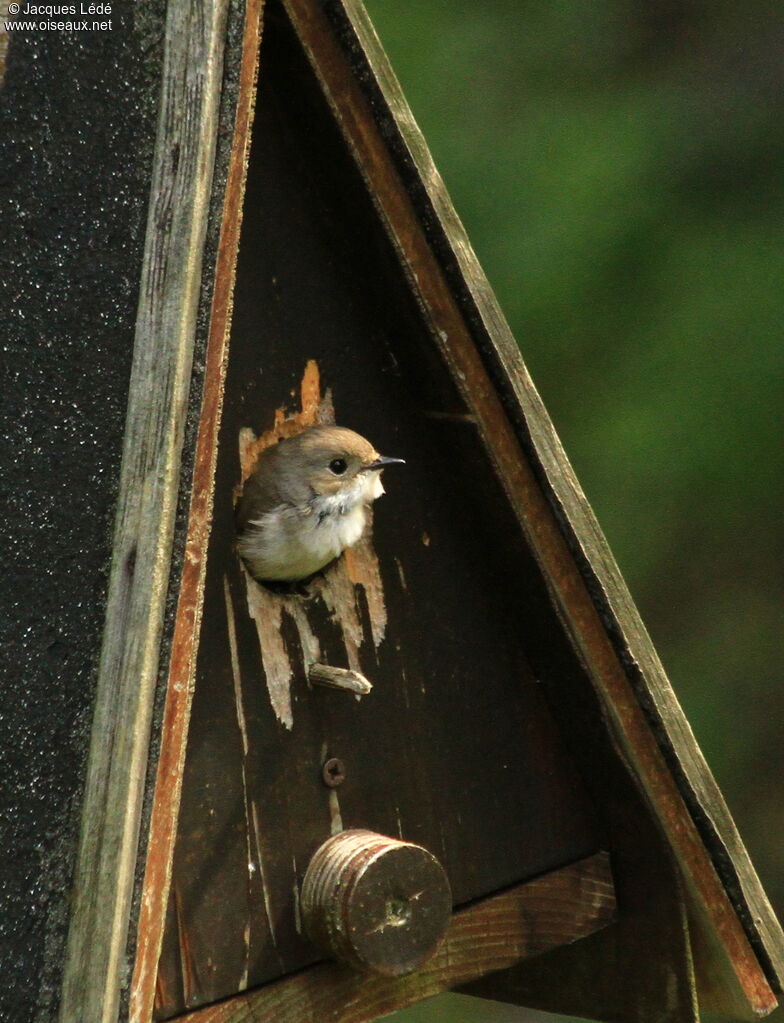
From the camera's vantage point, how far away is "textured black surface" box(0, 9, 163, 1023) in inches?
83.0

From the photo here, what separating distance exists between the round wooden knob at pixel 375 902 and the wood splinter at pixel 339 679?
0.85 ft

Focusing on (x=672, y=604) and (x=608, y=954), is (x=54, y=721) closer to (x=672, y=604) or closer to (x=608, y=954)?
(x=608, y=954)

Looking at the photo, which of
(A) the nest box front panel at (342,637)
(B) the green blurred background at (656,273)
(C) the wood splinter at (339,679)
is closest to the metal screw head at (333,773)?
(A) the nest box front panel at (342,637)

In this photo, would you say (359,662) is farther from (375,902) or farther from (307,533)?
(375,902)

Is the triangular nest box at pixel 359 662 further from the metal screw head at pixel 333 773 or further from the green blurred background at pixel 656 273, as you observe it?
the green blurred background at pixel 656 273

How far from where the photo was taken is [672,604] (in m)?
6.07

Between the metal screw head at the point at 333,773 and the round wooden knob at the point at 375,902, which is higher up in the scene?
the metal screw head at the point at 333,773

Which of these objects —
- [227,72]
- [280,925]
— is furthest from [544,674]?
[227,72]

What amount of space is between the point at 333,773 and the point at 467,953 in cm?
48

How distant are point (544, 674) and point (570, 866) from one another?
1.31 feet

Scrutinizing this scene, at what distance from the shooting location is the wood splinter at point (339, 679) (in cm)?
238

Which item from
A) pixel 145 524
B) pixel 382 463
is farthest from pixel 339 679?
pixel 145 524

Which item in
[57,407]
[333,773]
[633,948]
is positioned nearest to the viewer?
[57,407]

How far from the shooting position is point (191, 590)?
2.02m
